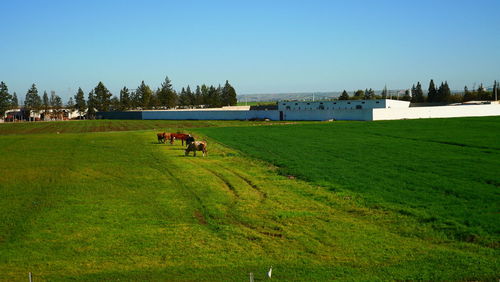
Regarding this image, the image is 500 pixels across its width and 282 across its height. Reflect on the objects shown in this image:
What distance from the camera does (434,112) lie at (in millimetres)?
72375

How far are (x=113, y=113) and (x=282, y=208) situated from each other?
125728mm

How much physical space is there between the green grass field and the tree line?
131 metres

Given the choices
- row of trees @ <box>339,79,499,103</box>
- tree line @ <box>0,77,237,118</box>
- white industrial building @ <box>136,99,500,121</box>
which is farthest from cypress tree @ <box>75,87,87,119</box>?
row of trees @ <box>339,79,499,103</box>

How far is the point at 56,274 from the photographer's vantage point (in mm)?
9562

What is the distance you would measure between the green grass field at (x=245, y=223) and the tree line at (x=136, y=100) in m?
131

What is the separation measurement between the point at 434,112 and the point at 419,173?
56.7 metres

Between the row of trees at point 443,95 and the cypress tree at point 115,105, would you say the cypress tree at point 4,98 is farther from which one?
the row of trees at point 443,95

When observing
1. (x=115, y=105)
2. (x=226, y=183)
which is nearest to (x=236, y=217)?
(x=226, y=183)

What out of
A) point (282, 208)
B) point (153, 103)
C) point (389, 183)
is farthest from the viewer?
point (153, 103)

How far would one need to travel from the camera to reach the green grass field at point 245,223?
9734 mm

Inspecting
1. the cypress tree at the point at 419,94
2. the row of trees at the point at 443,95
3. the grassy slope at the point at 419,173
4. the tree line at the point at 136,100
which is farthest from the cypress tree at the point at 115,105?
the grassy slope at the point at 419,173

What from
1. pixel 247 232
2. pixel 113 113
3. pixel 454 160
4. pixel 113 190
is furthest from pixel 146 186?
pixel 113 113

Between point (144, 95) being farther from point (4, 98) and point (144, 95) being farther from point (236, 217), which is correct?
point (236, 217)

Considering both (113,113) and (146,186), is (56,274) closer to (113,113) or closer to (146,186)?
(146,186)
